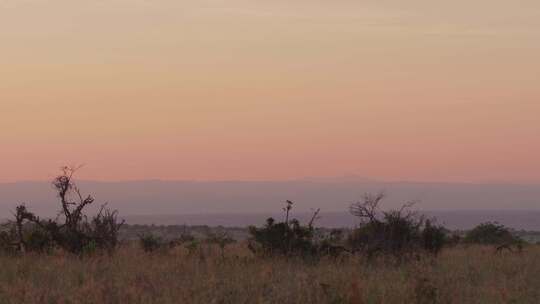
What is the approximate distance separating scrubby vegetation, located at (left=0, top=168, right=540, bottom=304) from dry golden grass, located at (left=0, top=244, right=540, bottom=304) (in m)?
0.02

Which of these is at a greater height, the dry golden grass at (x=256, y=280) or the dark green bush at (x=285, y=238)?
the dark green bush at (x=285, y=238)

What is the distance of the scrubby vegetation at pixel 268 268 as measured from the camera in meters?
11.1

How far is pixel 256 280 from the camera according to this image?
12.9 metres

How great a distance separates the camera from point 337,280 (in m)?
12.5

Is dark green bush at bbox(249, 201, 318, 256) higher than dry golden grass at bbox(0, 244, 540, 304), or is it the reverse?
dark green bush at bbox(249, 201, 318, 256)

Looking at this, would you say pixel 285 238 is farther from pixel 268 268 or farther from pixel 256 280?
pixel 256 280

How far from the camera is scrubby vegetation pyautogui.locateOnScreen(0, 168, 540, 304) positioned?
1113cm

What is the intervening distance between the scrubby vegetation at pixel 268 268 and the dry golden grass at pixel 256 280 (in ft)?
0.07

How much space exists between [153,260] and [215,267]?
1883 millimetres

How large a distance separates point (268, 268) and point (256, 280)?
1.50 m

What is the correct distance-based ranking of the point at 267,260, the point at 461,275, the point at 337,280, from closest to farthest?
the point at 337,280 → the point at 461,275 → the point at 267,260

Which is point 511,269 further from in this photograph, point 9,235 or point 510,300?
point 9,235

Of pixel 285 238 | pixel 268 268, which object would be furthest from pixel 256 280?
pixel 285 238

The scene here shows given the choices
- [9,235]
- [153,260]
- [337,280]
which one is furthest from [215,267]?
[9,235]
